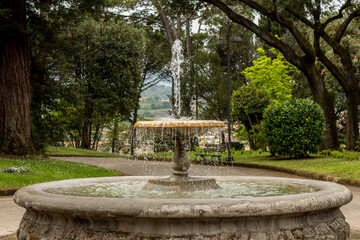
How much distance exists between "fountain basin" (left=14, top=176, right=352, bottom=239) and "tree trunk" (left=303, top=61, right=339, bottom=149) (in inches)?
633

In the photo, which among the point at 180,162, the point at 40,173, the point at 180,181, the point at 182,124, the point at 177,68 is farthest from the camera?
the point at 40,173

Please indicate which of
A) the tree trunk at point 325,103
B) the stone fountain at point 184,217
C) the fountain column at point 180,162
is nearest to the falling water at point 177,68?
the fountain column at point 180,162

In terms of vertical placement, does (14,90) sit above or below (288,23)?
below

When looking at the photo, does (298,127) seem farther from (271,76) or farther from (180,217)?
(180,217)

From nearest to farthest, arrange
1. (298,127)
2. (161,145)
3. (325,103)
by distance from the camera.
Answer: (298,127)
(325,103)
(161,145)

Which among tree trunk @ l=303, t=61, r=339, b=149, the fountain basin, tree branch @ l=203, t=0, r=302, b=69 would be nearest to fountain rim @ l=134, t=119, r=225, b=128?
the fountain basin

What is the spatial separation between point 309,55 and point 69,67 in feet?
58.6

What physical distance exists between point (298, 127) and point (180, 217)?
15.0m

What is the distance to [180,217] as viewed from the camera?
368cm

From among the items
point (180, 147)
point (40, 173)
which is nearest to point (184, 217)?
point (180, 147)

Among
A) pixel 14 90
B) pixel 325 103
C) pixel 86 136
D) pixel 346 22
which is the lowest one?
pixel 86 136

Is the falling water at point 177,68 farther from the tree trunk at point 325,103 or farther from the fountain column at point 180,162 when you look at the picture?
the tree trunk at point 325,103

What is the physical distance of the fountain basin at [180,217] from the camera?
3.71m

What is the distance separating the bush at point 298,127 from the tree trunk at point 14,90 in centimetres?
1030
